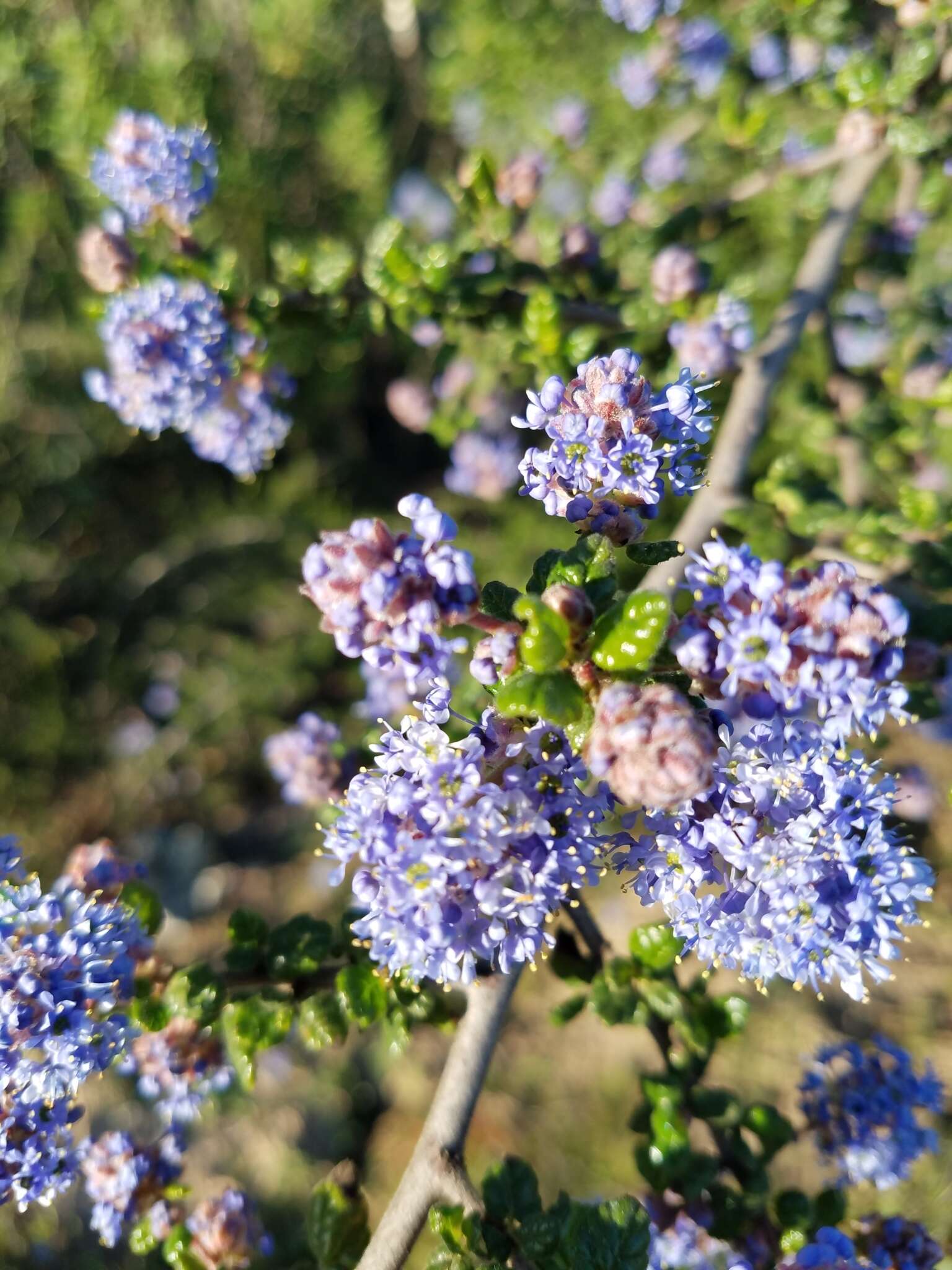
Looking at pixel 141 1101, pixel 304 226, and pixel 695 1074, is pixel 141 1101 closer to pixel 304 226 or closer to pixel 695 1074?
pixel 695 1074

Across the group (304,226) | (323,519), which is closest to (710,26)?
(304,226)

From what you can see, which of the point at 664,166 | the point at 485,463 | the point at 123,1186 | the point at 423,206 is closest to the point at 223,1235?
the point at 123,1186

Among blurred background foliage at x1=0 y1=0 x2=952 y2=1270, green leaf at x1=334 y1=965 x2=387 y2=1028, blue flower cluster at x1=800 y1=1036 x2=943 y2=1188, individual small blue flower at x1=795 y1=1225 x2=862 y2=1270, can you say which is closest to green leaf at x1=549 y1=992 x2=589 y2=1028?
green leaf at x1=334 y1=965 x2=387 y2=1028

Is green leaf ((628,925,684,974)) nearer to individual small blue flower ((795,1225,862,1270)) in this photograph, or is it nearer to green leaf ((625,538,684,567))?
individual small blue flower ((795,1225,862,1270))

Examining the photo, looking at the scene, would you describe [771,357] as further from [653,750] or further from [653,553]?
[653,750]

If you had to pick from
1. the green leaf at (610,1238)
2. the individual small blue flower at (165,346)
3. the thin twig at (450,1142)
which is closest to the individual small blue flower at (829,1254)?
the green leaf at (610,1238)

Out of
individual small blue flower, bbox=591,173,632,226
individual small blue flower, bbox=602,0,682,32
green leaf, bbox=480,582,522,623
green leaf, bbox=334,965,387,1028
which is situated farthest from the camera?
individual small blue flower, bbox=591,173,632,226

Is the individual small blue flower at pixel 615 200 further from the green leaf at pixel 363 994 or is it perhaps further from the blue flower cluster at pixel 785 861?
the green leaf at pixel 363 994
